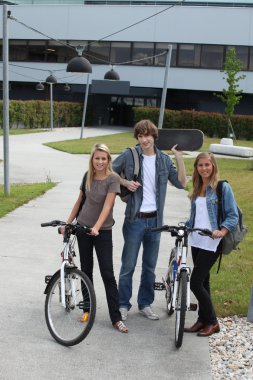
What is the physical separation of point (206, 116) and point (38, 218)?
32.0 m

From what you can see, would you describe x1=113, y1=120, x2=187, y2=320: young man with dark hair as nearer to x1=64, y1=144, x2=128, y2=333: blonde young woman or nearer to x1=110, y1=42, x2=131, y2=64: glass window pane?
x1=64, y1=144, x2=128, y2=333: blonde young woman

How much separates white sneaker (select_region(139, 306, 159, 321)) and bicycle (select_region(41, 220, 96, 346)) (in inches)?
32.9

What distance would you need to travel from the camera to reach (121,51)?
49.2 meters

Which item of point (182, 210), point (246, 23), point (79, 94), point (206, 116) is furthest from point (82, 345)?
point (79, 94)

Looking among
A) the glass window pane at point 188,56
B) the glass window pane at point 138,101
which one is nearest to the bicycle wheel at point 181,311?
the glass window pane at point 188,56

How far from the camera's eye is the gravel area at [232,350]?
4.84 metres

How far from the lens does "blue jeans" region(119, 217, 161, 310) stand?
5766 millimetres

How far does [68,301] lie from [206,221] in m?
1.36

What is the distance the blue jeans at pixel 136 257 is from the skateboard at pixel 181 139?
27.4 inches

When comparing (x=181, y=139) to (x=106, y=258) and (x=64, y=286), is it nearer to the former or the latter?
(x=106, y=258)

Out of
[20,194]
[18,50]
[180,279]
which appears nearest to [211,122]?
[18,50]

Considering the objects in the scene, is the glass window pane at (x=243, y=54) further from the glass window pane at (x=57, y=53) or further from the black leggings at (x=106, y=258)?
the black leggings at (x=106, y=258)

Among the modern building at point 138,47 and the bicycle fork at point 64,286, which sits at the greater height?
the modern building at point 138,47

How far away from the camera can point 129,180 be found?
5.71m
